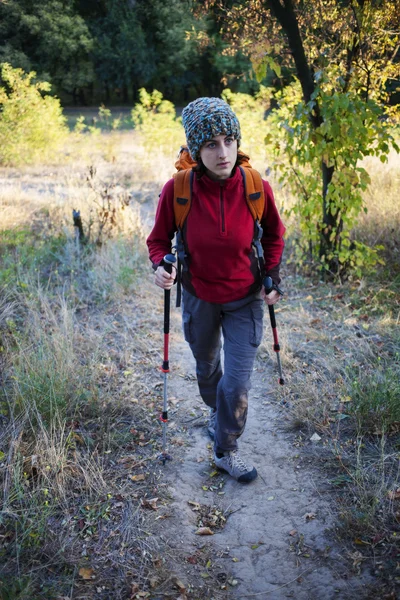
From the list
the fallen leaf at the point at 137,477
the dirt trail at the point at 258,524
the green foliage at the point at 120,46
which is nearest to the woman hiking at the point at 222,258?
the dirt trail at the point at 258,524

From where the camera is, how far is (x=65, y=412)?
3.47 m

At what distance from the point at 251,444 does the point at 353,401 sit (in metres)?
0.75

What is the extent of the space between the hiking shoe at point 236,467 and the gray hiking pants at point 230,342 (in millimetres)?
124

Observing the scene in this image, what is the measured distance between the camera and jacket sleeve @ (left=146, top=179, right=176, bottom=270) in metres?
2.80

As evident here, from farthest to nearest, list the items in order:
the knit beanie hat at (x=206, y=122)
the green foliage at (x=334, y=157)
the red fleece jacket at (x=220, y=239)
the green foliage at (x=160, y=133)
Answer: the green foliage at (x=160, y=133) < the green foliage at (x=334, y=157) < the red fleece jacket at (x=220, y=239) < the knit beanie hat at (x=206, y=122)

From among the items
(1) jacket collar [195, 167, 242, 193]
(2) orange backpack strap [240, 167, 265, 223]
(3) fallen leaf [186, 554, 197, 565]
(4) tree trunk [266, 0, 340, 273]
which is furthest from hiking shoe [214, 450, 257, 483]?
(4) tree trunk [266, 0, 340, 273]

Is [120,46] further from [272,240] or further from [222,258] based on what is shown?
[222,258]

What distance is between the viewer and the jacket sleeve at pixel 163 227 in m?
2.80

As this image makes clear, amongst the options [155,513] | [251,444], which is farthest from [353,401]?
[155,513]

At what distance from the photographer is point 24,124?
440 inches

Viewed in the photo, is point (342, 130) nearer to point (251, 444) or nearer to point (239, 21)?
point (239, 21)

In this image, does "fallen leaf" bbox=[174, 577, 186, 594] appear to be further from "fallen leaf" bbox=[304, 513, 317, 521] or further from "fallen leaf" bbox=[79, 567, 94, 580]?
"fallen leaf" bbox=[304, 513, 317, 521]

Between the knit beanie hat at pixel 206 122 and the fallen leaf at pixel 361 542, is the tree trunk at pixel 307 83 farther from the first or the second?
the fallen leaf at pixel 361 542

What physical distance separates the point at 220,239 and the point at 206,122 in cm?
58
